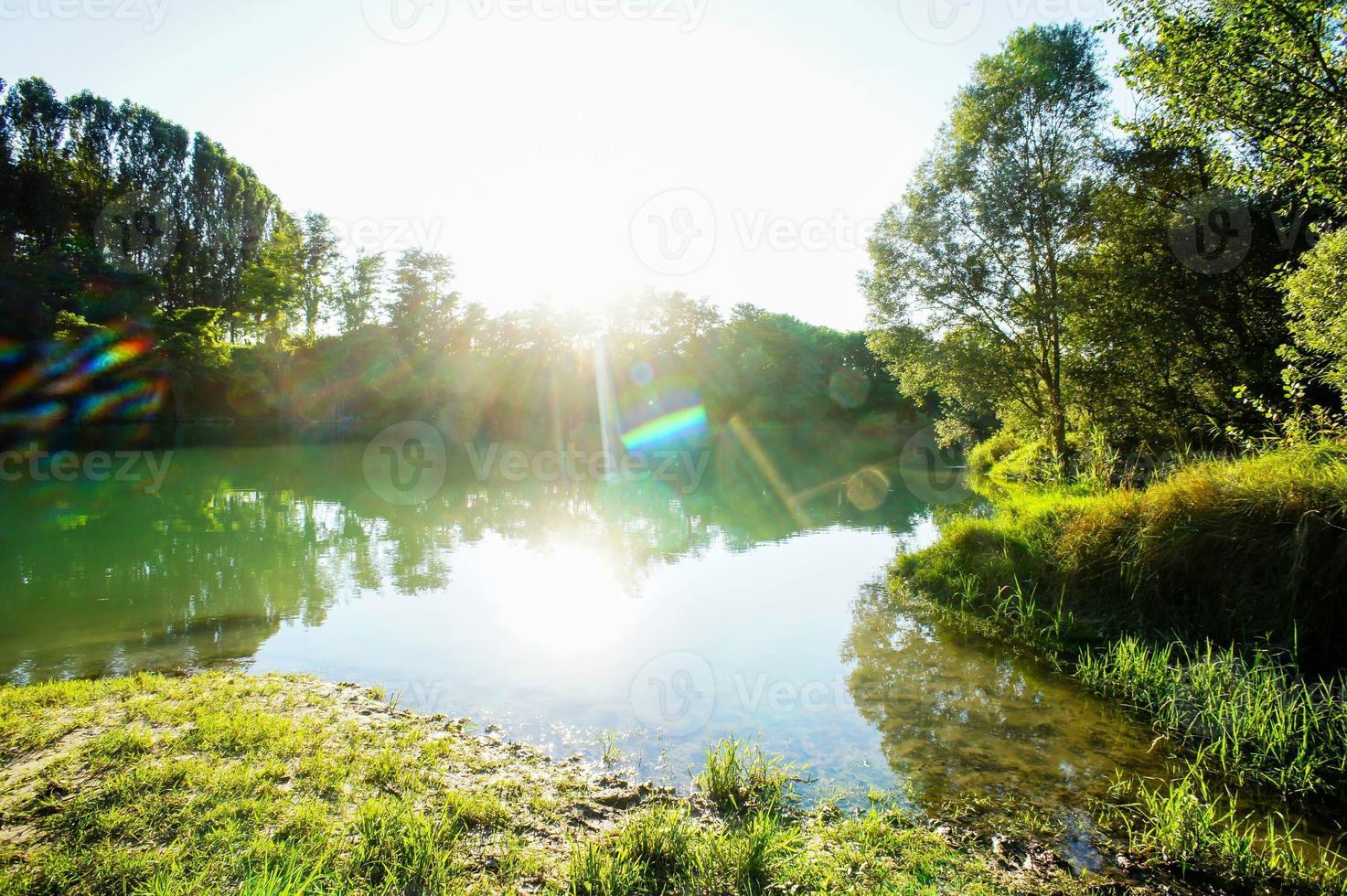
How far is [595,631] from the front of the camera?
8.09 meters

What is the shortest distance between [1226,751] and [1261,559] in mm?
2247

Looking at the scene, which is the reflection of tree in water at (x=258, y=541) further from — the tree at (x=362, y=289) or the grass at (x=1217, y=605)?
the tree at (x=362, y=289)

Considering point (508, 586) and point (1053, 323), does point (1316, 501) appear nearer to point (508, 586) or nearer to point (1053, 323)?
point (508, 586)

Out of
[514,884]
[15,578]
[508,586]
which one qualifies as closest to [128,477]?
[15,578]

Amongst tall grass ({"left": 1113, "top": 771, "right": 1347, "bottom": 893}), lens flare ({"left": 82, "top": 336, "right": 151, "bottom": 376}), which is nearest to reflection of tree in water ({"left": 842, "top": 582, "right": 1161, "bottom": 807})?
tall grass ({"left": 1113, "top": 771, "right": 1347, "bottom": 893})

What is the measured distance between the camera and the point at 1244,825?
3.79m

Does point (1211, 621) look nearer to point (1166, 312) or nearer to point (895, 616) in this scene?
point (895, 616)

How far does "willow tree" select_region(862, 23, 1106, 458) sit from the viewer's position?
651 inches

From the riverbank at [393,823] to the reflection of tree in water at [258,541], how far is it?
10.8 ft

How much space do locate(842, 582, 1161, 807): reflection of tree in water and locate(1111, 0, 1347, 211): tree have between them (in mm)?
6734

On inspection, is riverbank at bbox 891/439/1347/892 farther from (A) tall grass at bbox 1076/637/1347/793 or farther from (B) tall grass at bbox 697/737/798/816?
(B) tall grass at bbox 697/737/798/816

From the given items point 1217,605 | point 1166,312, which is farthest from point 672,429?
point 1217,605

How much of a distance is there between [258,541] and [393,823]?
1232cm

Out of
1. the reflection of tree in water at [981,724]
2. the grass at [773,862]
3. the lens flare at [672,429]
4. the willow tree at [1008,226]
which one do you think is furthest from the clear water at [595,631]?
the lens flare at [672,429]
